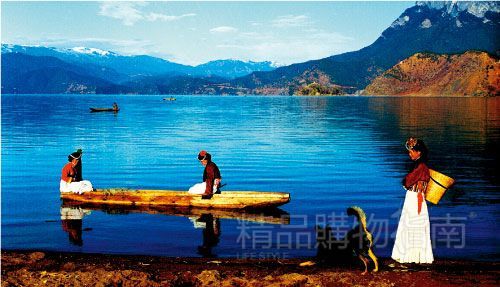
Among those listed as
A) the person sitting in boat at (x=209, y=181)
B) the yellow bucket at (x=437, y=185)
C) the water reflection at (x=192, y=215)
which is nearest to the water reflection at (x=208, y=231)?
the water reflection at (x=192, y=215)

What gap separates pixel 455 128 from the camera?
216 ft

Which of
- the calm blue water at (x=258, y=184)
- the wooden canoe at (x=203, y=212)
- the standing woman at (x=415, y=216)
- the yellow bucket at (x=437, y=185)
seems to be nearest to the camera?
the standing woman at (x=415, y=216)

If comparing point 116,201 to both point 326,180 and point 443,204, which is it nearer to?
point 326,180

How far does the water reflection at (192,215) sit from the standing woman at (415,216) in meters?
6.34

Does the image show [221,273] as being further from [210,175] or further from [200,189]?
[200,189]

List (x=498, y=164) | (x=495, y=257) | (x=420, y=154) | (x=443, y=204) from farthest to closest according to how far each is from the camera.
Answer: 1. (x=498, y=164)
2. (x=443, y=204)
3. (x=495, y=257)
4. (x=420, y=154)

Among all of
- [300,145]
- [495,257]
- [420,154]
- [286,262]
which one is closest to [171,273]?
[286,262]

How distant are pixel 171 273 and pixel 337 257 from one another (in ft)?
12.6

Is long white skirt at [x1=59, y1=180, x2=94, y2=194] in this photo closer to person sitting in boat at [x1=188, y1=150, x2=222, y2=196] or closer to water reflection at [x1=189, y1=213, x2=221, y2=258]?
person sitting in boat at [x1=188, y1=150, x2=222, y2=196]

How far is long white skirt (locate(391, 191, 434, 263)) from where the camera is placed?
40.2ft

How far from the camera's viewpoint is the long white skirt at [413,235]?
40.2 feet

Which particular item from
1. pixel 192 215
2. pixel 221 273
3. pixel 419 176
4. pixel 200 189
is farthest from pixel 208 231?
pixel 419 176

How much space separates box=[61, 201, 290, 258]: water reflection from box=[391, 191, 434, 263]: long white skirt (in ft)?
20.5

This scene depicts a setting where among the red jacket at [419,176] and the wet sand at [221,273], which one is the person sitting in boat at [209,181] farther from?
the red jacket at [419,176]
